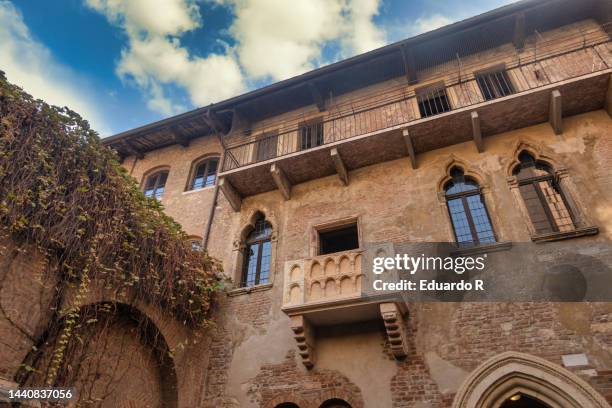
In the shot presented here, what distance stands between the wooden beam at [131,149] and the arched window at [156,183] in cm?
103

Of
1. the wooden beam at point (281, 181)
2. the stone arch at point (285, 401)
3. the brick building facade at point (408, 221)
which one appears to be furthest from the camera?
the wooden beam at point (281, 181)

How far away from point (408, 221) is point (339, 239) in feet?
6.96

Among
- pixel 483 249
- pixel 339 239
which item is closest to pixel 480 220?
pixel 483 249

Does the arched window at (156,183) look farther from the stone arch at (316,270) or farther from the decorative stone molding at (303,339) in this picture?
the decorative stone molding at (303,339)

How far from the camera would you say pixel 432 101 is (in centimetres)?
1077

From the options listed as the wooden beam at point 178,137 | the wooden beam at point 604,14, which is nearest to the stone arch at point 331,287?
the wooden beam at point 178,137

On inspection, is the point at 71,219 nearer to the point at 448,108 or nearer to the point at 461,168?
the point at 461,168

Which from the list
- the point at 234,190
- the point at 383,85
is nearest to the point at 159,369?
the point at 234,190

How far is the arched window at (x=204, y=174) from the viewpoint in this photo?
12.8 metres

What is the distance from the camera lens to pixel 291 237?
32.1 ft

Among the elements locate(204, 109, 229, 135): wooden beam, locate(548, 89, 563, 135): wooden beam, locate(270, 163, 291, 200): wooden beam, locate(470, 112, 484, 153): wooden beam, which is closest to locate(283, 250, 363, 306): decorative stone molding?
locate(270, 163, 291, 200): wooden beam

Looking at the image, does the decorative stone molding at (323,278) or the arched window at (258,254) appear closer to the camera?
the decorative stone molding at (323,278)

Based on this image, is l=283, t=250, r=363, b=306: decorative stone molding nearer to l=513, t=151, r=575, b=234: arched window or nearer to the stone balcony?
the stone balcony

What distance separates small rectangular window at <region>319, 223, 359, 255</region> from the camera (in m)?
9.69
